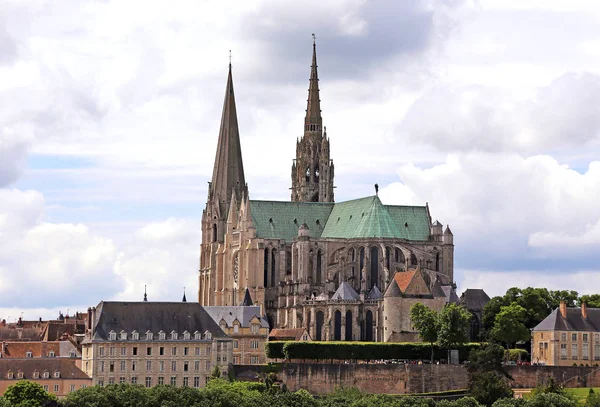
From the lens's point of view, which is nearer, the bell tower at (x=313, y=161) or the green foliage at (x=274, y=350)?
the green foliage at (x=274, y=350)

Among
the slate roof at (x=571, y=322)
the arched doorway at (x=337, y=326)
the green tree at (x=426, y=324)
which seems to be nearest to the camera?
A: the green tree at (x=426, y=324)

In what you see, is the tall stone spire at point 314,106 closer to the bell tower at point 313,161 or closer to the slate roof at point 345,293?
the bell tower at point 313,161

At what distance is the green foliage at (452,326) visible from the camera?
468ft

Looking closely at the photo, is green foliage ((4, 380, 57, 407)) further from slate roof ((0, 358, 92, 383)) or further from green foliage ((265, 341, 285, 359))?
green foliage ((265, 341, 285, 359))

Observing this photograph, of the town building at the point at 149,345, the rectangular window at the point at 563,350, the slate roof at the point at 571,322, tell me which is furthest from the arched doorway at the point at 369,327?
the town building at the point at 149,345

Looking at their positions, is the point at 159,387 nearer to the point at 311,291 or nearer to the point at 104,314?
the point at 104,314

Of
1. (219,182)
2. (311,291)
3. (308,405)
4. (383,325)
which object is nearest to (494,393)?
(308,405)

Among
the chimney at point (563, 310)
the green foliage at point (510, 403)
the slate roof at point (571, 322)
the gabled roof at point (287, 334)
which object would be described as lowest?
the green foliage at point (510, 403)

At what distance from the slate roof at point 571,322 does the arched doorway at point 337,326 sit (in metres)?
19.3

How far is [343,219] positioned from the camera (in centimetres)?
17288

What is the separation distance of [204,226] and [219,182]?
17.8 ft

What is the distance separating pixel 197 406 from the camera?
115312 mm

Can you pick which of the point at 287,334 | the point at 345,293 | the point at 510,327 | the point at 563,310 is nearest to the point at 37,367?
the point at 287,334

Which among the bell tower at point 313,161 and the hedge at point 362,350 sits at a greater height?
the bell tower at point 313,161
